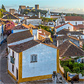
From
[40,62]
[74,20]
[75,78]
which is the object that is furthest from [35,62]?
[74,20]

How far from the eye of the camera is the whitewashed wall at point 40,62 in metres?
8.26

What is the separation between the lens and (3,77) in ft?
29.8

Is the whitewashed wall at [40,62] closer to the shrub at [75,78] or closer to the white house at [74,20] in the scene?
the shrub at [75,78]

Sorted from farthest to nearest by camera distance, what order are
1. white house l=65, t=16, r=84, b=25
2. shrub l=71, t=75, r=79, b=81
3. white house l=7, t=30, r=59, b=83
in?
1. white house l=65, t=16, r=84, b=25
2. shrub l=71, t=75, r=79, b=81
3. white house l=7, t=30, r=59, b=83

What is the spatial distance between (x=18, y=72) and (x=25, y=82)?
560 mm

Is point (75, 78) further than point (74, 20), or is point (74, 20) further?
point (74, 20)

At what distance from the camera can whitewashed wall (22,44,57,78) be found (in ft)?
27.1

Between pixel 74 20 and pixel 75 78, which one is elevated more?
pixel 75 78

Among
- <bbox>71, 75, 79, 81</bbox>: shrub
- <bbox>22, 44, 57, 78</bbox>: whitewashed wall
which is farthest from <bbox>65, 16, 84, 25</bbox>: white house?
<bbox>22, 44, 57, 78</bbox>: whitewashed wall

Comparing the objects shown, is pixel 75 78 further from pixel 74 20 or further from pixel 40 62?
pixel 74 20

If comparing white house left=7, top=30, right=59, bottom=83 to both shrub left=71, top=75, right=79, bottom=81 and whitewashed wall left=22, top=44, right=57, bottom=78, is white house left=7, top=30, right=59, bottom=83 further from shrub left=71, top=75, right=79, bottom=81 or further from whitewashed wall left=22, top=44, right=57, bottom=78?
shrub left=71, top=75, right=79, bottom=81

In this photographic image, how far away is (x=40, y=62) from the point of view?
8469 millimetres

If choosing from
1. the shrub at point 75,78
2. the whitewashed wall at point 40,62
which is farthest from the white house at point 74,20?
the whitewashed wall at point 40,62

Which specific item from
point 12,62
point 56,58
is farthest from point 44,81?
point 12,62
